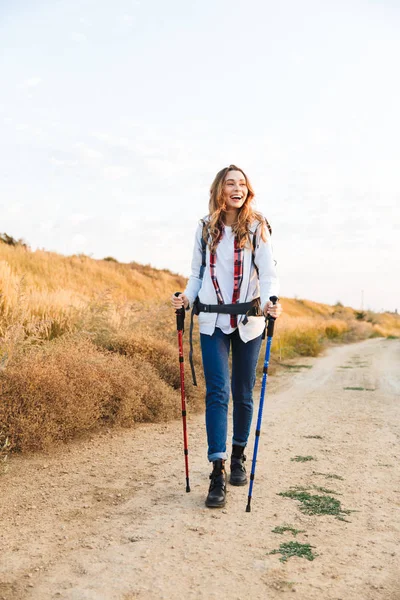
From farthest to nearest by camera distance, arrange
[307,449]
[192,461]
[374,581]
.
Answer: [307,449] → [192,461] → [374,581]

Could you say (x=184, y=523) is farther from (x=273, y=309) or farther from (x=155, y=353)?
(x=155, y=353)

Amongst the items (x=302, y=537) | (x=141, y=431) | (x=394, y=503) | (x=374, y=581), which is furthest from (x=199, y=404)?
(x=374, y=581)

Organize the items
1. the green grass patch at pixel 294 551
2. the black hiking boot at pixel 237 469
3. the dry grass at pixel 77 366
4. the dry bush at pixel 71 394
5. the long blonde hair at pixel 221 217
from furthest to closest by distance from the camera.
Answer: the dry grass at pixel 77 366, the dry bush at pixel 71 394, the black hiking boot at pixel 237 469, the long blonde hair at pixel 221 217, the green grass patch at pixel 294 551

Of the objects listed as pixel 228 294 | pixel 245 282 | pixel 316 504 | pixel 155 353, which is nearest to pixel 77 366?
pixel 155 353

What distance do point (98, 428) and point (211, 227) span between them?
306cm

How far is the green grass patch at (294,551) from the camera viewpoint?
361cm

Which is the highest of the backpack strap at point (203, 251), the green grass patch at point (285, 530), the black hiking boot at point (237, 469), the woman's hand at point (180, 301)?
the backpack strap at point (203, 251)

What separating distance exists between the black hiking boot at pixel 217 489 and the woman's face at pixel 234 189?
82.7 inches

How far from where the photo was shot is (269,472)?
216 inches

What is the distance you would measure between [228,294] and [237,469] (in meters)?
1.55

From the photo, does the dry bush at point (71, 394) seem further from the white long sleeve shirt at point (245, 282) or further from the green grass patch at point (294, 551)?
the green grass patch at point (294, 551)

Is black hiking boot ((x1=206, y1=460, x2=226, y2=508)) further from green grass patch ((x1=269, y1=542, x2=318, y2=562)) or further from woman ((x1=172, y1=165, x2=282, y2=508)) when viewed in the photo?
green grass patch ((x1=269, y1=542, x2=318, y2=562))

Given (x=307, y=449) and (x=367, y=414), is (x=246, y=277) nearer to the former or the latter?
(x=307, y=449)

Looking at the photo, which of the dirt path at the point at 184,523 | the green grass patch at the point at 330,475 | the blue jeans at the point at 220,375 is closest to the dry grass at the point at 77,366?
the dirt path at the point at 184,523
